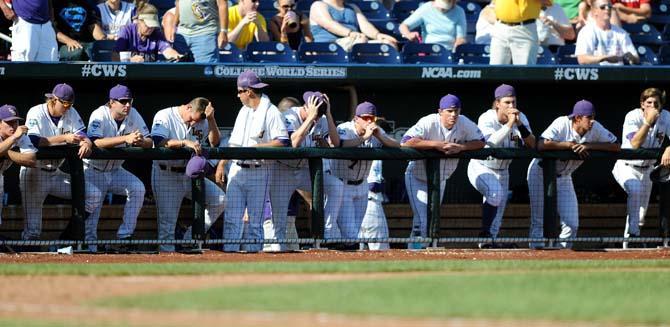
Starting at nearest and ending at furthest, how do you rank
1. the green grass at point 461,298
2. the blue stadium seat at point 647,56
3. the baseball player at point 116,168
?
the green grass at point 461,298
the baseball player at point 116,168
the blue stadium seat at point 647,56

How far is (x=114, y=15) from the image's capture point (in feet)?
43.7

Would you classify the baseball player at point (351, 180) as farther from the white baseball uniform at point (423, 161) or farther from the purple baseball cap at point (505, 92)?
the purple baseball cap at point (505, 92)

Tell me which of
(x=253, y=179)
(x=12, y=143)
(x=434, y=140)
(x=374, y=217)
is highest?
(x=434, y=140)

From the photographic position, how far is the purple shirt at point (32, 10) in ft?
40.0

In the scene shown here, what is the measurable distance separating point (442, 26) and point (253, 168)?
3.51 metres

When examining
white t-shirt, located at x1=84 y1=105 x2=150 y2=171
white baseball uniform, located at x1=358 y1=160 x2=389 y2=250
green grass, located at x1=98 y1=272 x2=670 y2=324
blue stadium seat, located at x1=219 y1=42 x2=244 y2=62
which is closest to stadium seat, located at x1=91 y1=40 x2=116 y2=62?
white t-shirt, located at x1=84 y1=105 x2=150 y2=171

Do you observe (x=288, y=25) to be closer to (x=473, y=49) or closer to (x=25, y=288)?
(x=473, y=49)

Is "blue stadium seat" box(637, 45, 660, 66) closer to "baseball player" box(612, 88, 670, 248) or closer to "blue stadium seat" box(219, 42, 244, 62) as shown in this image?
"baseball player" box(612, 88, 670, 248)

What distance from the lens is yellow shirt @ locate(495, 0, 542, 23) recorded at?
13.5 meters

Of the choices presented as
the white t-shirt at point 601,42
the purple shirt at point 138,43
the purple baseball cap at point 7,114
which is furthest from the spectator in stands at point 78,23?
the white t-shirt at point 601,42

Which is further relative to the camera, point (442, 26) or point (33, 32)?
point (442, 26)

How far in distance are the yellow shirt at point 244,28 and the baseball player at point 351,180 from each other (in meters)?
1.94

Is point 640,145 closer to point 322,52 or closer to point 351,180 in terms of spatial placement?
point 351,180

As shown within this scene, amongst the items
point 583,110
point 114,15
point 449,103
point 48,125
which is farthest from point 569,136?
point 48,125
